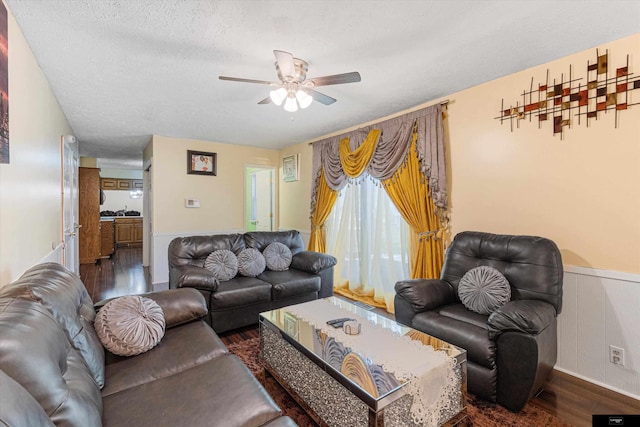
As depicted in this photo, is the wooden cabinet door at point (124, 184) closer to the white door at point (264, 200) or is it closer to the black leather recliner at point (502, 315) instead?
the white door at point (264, 200)

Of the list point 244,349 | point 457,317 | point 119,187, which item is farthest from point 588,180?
point 119,187

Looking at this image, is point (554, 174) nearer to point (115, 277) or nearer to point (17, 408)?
point (17, 408)

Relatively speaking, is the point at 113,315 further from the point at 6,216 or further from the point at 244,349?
the point at 244,349

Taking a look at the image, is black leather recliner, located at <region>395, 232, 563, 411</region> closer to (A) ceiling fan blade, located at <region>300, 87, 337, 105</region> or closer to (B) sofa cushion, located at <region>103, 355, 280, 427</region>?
(B) sofa cushion, located at <region>103, 355, 280, 427</region>

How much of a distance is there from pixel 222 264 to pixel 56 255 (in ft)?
5.25

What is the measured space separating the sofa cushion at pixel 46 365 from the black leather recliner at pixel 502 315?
192cm

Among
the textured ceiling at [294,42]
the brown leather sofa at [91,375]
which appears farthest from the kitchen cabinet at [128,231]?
the brown leather sofa at [91,375]

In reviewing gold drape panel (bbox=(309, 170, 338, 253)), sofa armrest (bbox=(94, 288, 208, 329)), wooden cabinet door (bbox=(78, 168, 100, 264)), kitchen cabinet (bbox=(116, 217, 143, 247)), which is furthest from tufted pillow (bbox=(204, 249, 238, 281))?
kitchen cabinet (bbox=(116, 217, 143, 247))

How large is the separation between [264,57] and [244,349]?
7.83 feet

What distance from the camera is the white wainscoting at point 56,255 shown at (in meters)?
2.50

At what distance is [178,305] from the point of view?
6.50 feet

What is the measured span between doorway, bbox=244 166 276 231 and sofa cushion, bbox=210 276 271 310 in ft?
8.49

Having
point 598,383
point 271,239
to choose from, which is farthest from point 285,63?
point 598,383

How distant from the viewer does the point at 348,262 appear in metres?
4.22
